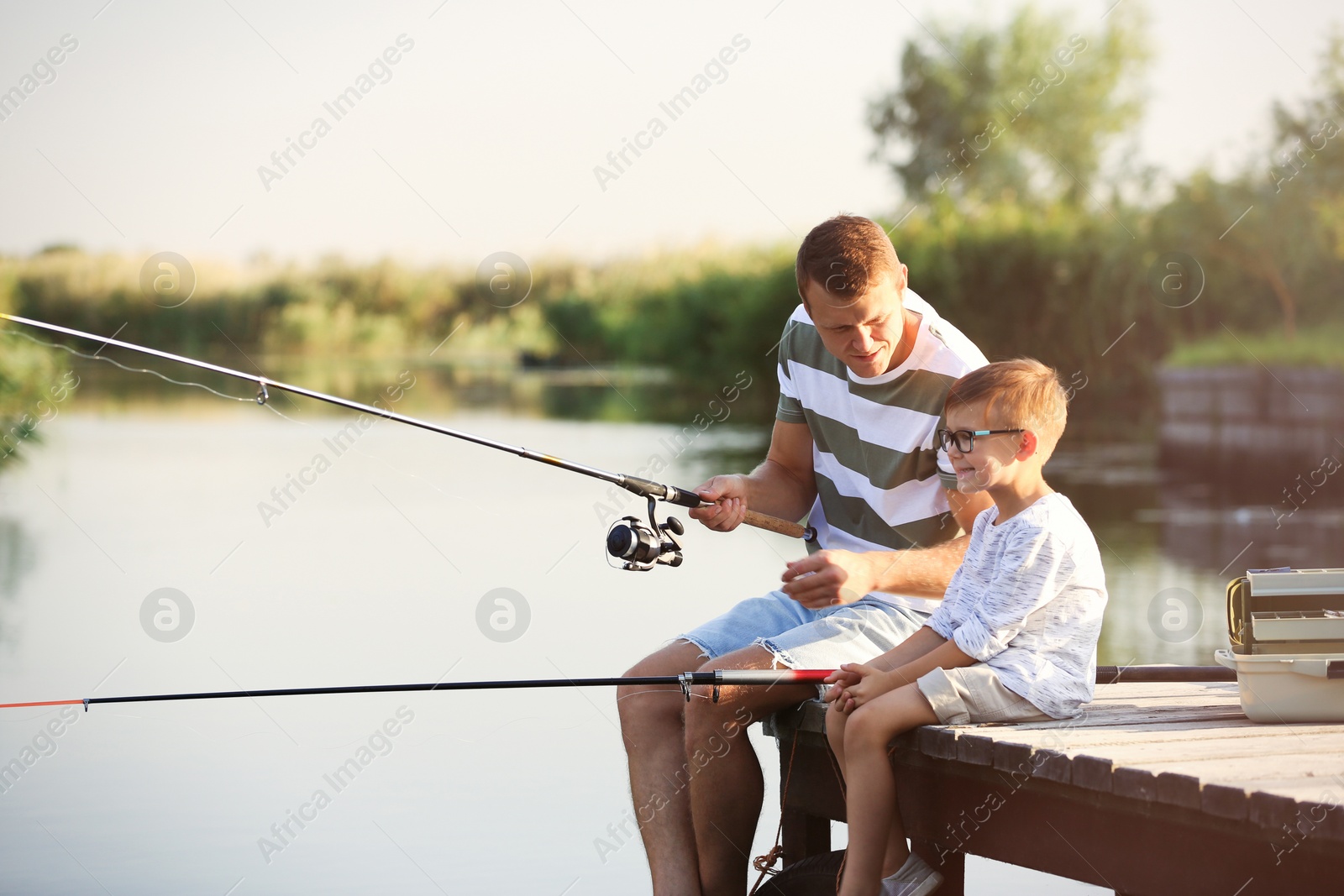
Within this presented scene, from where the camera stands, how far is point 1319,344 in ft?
48.5

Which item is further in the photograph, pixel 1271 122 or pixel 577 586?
pixel 1271 122

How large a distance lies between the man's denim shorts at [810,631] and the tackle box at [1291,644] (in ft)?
1.84

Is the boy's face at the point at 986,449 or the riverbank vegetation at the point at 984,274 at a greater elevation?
the riverbank vegetation at the point at 984,274

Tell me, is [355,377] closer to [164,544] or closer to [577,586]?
[164,544]

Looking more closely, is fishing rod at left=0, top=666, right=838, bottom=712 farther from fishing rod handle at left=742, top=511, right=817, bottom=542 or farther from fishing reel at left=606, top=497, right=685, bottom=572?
fishing rod handle at left=742, top=511, right=817, bottom=542

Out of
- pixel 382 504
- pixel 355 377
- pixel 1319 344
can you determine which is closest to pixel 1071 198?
pixel 1319 344

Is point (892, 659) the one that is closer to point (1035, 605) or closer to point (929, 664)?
point (929, 664)

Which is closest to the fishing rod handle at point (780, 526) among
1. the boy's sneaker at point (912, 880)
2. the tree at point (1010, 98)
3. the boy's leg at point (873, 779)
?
the boy's leg at point (873, 779)

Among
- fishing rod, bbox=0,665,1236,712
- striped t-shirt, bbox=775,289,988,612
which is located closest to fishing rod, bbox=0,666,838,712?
fishing rod, bbox=0,665,1236,712

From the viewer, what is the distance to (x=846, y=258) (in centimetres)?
258

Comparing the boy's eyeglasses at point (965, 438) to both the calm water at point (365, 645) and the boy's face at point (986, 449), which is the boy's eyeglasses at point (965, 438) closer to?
the boy's face at point (986, 449)

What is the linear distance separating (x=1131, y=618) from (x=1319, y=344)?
956cm

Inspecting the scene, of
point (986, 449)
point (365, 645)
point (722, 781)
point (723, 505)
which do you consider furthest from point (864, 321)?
point (365, 645)

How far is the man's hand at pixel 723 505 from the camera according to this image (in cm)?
284
